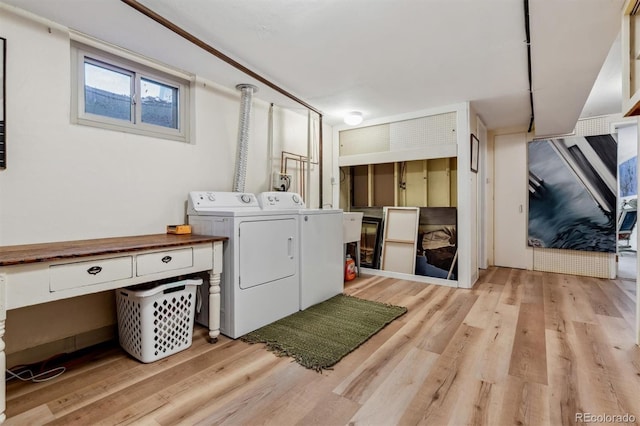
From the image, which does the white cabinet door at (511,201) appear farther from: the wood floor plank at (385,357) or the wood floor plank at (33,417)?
the wood floor plank at (33,417)

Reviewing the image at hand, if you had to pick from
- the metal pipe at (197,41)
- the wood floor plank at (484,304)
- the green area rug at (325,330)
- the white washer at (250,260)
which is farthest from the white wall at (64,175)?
the wood floor plank at (484,304)

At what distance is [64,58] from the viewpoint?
80.8 inches

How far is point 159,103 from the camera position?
8.79 feet

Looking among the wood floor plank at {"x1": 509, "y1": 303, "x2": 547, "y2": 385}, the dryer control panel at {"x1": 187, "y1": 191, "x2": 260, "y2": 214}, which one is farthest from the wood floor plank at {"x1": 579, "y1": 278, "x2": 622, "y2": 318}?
the dryer control panel at {"x1": 187, "y1": 191, "x2": 260, "y2": 214}

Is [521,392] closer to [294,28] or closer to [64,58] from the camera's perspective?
[294,28]

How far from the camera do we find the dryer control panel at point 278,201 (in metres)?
3.11

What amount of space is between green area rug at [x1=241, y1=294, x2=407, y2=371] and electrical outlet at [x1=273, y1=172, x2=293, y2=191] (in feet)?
4.62

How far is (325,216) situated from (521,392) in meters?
2.06

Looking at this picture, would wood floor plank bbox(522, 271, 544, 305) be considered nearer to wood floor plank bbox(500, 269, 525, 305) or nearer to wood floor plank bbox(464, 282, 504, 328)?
wood floor plank bbox(500, 269, 525, 305)

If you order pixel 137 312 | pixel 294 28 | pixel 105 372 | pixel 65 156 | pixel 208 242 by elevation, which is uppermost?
pixel 294 28

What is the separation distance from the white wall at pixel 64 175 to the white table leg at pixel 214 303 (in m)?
0.74

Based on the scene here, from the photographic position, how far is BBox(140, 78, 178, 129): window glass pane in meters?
2.56

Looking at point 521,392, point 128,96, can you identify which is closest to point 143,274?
point 128,96

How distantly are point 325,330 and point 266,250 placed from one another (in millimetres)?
799
